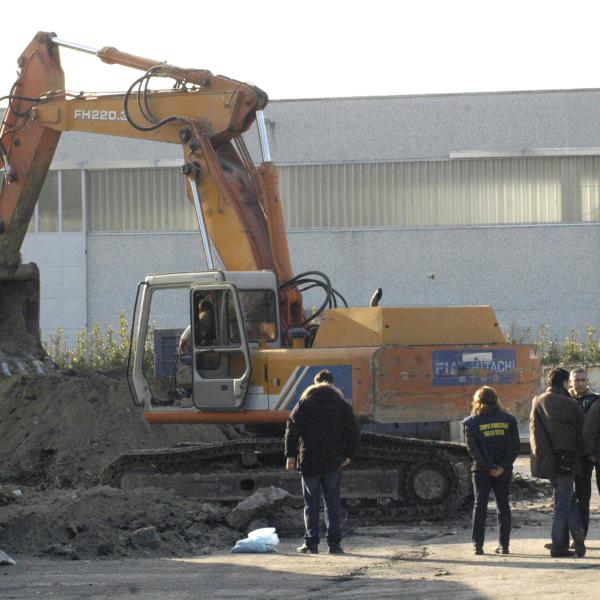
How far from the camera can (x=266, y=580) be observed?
1155cm

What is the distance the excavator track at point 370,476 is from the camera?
16.1 meters

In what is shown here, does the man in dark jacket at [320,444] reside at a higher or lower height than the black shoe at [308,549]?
higher

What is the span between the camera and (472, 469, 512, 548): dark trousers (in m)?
13.1

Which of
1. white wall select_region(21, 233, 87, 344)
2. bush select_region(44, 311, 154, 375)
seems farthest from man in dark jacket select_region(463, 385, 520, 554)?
white wall select_region(21, 233, 87, 344)

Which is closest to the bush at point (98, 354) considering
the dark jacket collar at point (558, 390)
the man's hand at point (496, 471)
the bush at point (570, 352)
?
the bush at point (570, 352)

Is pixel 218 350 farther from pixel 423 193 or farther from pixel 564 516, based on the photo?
pixel 423 193

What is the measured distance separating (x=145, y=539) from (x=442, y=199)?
23457mm

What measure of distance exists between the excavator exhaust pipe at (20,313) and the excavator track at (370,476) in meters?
5.26

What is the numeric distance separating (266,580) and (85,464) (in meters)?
8.37

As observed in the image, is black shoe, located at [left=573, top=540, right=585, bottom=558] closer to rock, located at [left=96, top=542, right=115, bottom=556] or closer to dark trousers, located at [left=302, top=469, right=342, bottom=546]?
dark trousers, located at [left=302, top=469, right=342, bottom=546]

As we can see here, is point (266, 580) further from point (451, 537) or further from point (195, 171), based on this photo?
point (195, 171)

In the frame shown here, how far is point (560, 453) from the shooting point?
1281 centimetres

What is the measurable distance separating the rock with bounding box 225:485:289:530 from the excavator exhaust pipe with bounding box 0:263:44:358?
699 cm

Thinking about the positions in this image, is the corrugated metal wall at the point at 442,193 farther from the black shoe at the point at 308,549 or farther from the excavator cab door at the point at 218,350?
the black shoe at the point at 308,549
